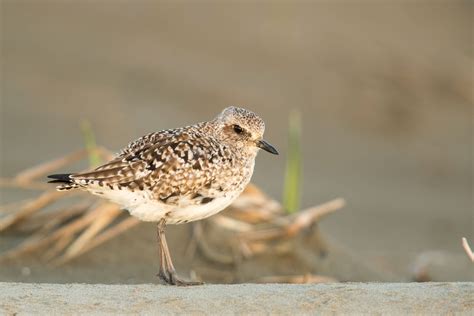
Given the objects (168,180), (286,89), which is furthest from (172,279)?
(286,89)

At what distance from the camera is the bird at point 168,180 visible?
6102 mm

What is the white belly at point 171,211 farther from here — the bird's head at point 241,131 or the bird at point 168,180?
the bird's head at point 241,131

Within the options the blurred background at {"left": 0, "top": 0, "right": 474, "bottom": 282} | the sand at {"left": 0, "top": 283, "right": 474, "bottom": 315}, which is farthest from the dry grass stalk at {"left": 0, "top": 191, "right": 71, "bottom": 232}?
the blurred background at {"left": 0, "top": 0, "right": 474, "bottom": 282}

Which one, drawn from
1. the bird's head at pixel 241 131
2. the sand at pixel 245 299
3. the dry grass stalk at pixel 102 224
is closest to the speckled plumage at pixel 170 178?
the bird's head at pixel 241 131

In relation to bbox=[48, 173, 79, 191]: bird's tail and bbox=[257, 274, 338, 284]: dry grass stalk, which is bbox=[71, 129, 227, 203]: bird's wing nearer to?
bbox=[48, 173, 79, 191]: bird's tail

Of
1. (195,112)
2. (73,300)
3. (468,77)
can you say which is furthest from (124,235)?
(468,77)

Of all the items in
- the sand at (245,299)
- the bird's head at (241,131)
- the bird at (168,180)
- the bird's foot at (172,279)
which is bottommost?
the sand at (245,299)

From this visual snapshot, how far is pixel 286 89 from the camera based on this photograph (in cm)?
1638

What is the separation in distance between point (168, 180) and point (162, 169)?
9cm

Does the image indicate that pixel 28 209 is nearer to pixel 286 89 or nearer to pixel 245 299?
pixel 245 299

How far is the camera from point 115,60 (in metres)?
16.0

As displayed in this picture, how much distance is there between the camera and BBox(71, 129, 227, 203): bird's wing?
6094mm

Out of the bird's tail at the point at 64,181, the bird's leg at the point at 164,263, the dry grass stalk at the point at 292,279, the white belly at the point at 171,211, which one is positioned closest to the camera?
the bird's tail at the point at 64,181

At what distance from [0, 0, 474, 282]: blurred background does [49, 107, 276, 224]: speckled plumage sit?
5932 mm
